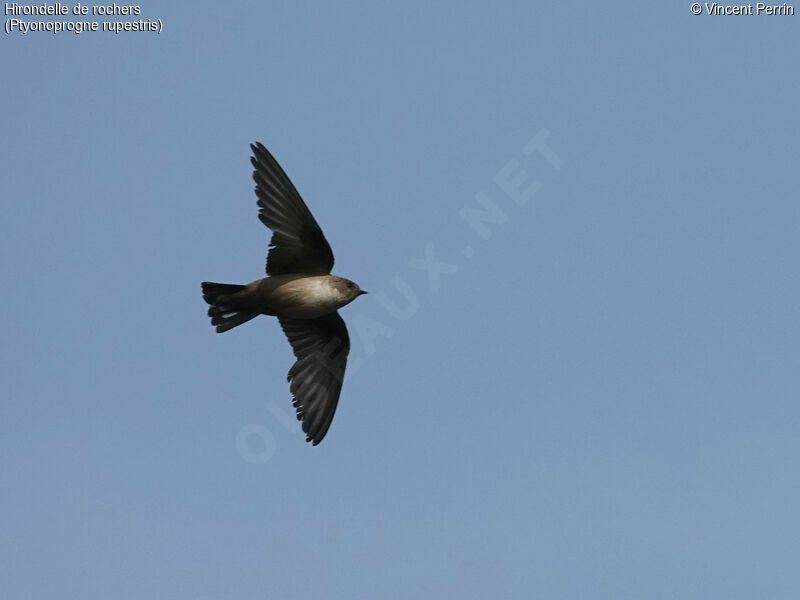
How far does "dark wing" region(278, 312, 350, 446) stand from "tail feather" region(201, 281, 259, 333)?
1.47 m

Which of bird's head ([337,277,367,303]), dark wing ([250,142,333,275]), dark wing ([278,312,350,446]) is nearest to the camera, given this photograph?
dark wing ([250,142,333,275])

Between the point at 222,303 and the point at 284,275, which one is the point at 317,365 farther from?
the point at 222,303

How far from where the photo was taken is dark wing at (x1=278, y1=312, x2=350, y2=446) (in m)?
15.2

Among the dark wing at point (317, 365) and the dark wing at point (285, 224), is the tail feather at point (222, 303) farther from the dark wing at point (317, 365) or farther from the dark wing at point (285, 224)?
the dark wing at point (317, 365)

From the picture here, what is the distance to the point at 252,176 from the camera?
13852mm

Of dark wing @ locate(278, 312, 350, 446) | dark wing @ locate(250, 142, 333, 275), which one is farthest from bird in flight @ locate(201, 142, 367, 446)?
dark wing @ locate(278, 312, 350, 446)

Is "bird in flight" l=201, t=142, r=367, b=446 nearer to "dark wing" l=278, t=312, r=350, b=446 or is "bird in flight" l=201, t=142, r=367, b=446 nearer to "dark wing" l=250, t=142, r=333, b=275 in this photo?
"dark wing" l=250, t=142, r=333, b=275

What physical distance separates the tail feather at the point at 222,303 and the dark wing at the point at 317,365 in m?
1.47

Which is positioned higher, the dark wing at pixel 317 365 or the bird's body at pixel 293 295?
the bird's body at pixel 293 295

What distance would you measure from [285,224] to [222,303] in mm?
1126

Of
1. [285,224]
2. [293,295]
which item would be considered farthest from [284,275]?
[285,224]

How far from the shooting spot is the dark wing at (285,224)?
549 inches

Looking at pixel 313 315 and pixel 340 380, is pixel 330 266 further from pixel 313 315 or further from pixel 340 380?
pixel 340 380

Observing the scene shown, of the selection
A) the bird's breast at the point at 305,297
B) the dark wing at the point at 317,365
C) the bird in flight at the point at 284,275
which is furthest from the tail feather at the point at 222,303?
the dark wing at the point at 317,365
